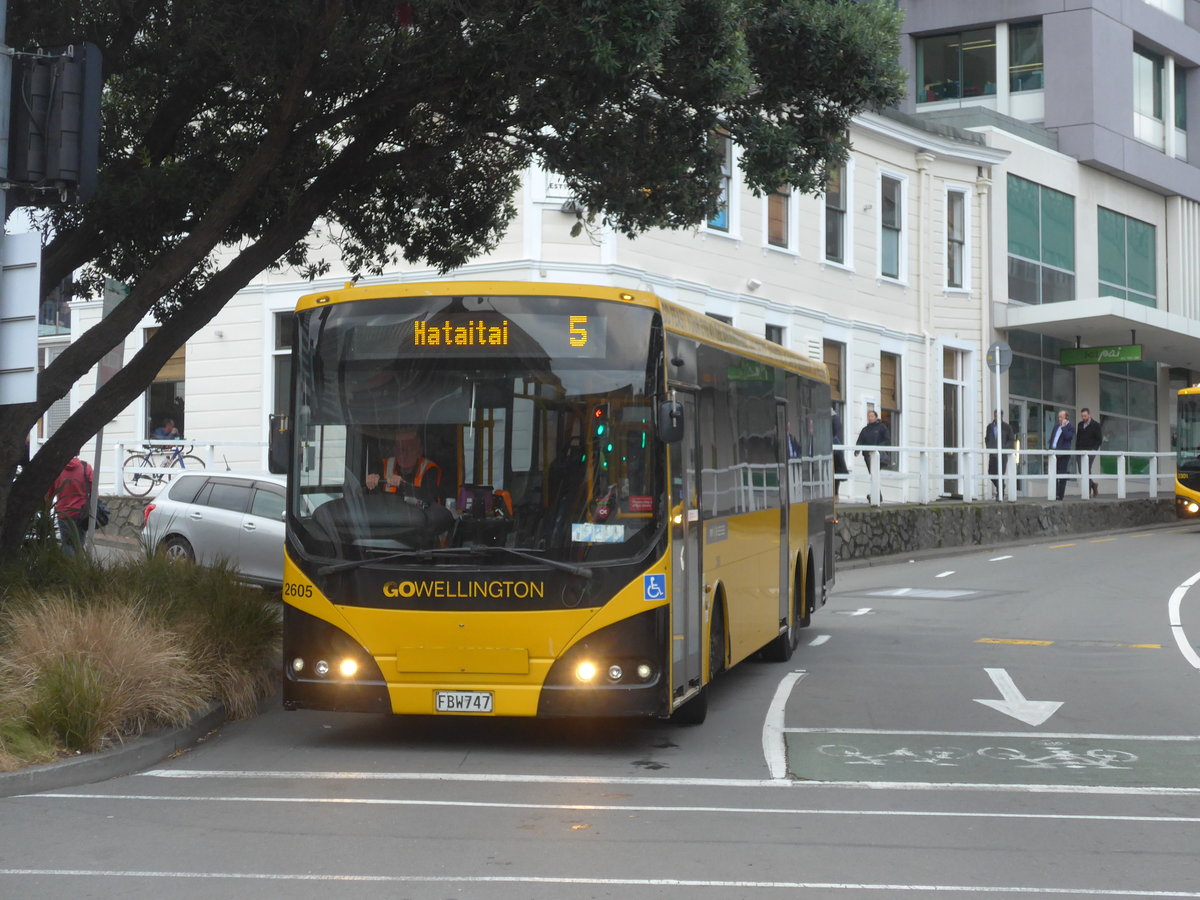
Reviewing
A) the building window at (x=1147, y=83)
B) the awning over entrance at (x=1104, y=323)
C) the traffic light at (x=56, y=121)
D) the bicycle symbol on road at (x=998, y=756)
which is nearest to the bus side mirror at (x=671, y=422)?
the bicycle symbol on road at (x=998, y=756)

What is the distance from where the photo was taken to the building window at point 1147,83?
144ft

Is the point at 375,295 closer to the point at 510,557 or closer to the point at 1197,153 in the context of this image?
the point at 510,557

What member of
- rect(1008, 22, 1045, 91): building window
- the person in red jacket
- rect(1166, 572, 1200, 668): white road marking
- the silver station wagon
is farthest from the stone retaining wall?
the person in red jacket

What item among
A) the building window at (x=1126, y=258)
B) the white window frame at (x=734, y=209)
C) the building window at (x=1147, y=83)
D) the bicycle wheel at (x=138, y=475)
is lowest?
the bicycle wheel at (x=138, y=475)

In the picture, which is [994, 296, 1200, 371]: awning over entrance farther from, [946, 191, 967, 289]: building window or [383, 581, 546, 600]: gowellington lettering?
[383, 581, 546, 600]: gowellington lettering

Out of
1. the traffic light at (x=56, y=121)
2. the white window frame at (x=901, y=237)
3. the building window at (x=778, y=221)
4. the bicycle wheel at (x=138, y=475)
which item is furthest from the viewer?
the white window frame at (x=901, y=237)

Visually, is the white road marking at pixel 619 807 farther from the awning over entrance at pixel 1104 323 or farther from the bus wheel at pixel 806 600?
the awning over entrance at pixel 1104 323

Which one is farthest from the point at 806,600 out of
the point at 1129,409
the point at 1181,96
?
the point at 1181,96

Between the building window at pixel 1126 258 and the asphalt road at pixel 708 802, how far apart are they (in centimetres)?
3018

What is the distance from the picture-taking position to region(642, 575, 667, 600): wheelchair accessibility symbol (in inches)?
395

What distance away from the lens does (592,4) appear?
1132 cm

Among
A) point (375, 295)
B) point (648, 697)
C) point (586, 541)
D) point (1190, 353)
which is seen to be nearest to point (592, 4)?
point (375, 295)

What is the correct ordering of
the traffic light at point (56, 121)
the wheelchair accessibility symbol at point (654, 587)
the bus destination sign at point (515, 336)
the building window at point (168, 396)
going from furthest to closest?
1. the building window at point (168, 396)
2. the traffic light at point (56, 121)
3. the bus destination sign at point (515, 336)
4. the wheelchair accessibility symbol at point (654, 587)

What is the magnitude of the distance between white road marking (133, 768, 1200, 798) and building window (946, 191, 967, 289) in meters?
29.0
